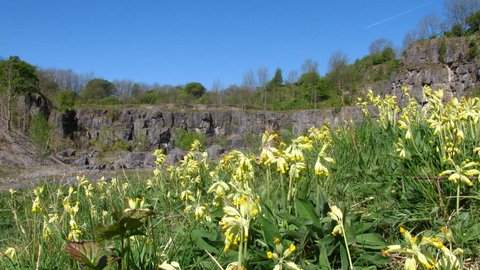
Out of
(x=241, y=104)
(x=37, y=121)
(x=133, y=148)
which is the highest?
(x=241, y=104)

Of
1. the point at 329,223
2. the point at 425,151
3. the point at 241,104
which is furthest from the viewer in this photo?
the point at 241,104

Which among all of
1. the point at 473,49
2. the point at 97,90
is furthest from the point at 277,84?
the point at 473,49

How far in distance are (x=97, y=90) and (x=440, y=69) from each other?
66736 millimetres

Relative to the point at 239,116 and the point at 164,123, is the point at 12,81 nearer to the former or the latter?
the point at 164,123

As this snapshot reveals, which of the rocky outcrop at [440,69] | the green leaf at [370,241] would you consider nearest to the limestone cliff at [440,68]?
the rocky outcrop at [440,69]

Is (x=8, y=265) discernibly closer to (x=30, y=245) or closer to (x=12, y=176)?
(x=30, y=245)

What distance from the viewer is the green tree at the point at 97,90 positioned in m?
67.4

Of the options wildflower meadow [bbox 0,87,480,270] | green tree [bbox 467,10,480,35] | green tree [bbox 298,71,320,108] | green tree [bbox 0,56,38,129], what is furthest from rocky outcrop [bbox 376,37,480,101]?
green tree [bbox 0,56,38,129]

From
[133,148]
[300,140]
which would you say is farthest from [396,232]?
[133,148]

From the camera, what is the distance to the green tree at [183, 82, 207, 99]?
9094 cm

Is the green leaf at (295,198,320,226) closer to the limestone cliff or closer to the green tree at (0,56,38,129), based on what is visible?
the green tree at (0,56,38,129)

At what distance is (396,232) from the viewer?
1.99 metres

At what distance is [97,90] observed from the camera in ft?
229

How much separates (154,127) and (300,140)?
54.7 meters
